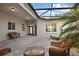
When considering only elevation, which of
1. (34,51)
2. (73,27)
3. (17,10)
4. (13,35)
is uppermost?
(17,10)

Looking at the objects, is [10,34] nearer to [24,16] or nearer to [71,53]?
[24,16]

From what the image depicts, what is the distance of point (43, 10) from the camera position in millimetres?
3387

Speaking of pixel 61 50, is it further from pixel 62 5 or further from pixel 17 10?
pixel 17 10

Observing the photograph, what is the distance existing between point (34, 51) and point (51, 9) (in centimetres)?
100

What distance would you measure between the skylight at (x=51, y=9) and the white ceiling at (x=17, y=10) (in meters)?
0.26

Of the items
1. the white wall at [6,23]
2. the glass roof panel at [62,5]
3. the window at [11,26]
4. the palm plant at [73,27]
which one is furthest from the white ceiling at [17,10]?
the palm plant at [73,27]

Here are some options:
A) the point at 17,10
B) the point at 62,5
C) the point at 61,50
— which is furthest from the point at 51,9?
the point at 61,50

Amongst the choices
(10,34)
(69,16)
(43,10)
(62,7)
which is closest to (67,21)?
(69,16)

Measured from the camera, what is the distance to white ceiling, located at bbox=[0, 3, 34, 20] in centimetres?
321

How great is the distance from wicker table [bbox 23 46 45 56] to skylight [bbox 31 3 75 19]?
731mm

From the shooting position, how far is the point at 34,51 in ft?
10.9

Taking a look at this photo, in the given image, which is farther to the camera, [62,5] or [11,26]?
[11,26]

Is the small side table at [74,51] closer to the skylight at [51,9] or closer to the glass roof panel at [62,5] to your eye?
the skylight at [51,9]

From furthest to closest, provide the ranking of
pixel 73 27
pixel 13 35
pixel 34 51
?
pixel 13 35 < pixel 34 51 < pixel 73 27
